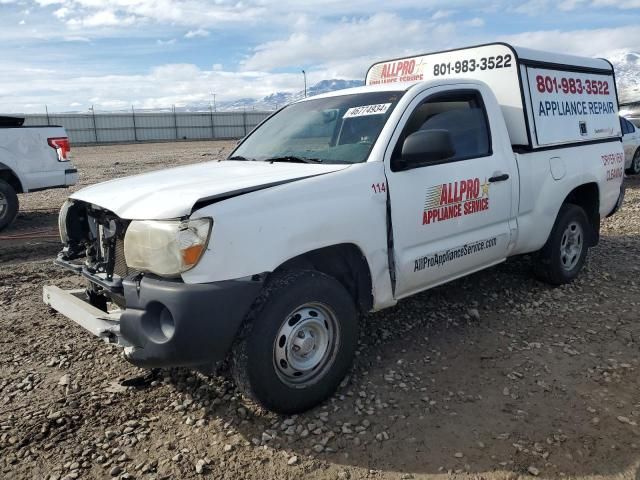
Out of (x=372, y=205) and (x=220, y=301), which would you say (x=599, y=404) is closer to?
(x=372, y=205)

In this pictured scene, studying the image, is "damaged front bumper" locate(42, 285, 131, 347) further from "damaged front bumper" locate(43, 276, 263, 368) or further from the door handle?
the door handle

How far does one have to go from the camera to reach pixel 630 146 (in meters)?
12.1

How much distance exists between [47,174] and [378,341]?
272 inches

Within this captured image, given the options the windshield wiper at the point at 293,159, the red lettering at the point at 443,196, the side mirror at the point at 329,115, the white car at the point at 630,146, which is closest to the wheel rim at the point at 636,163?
the white car at the point at 630,146

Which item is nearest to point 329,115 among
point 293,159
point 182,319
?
point 293,159

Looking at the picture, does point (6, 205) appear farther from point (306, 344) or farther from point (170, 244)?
point (306, 344)

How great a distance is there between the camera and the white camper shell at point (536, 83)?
15.5 feet

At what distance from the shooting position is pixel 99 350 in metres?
4.09

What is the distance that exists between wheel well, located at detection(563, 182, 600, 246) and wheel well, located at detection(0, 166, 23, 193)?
25.9 ft

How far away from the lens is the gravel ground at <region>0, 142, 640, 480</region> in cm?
283

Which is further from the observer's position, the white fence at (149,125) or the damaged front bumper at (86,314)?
the white fence at (149,125)

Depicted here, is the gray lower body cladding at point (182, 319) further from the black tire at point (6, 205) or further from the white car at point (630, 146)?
the white car at point (630, 146)

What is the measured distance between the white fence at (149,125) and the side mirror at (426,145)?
38262 mm

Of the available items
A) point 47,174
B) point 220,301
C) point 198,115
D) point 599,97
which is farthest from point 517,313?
point 198,115
